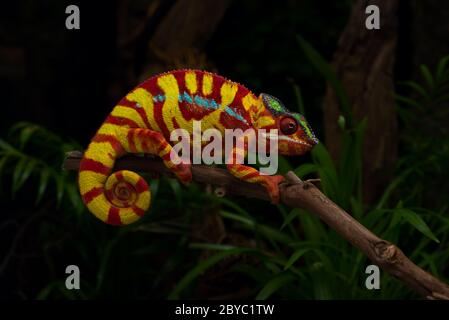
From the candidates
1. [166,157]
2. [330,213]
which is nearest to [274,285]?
[330,213]

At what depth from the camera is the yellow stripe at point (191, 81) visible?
1508 millimetres

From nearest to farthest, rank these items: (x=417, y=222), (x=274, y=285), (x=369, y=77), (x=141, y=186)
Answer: (x=141, y=186)
(x=417, y=222)
(x=274, y=285)
(x=369, y=77)

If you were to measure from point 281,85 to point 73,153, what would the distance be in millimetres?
2197

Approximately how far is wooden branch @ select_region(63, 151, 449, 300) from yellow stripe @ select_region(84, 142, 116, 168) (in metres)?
0.06

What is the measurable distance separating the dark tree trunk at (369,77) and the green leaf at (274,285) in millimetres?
644

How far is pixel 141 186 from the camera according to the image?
1472mm

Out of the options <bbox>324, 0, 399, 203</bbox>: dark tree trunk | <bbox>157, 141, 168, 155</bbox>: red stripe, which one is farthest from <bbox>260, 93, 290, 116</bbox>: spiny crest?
<bbox>324, 0, 399, 203</bbox>: dark tree trunk

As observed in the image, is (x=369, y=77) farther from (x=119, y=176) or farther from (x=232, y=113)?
(x=119, y=176)

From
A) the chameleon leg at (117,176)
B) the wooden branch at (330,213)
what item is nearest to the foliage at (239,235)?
the wooden branch at (330,213)

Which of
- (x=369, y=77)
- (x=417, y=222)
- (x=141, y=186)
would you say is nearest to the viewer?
(x=141, y=186)

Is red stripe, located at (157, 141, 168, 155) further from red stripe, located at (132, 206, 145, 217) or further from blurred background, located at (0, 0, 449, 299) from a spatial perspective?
blurred background, located at (0, 0, 449, 299)

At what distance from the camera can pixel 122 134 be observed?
1.52 meters

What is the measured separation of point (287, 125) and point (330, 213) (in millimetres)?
210

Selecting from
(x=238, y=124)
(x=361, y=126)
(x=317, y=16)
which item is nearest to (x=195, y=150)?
(x=238, y=124)
